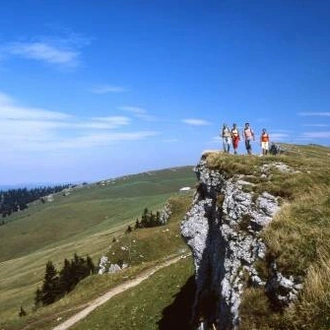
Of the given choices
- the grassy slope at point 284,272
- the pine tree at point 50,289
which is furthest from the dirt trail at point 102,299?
the pine tree at point 50,289

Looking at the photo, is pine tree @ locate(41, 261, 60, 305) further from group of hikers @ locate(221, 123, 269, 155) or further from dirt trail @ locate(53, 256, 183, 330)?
group of hikers @ locate(221, 123, 269, 155)

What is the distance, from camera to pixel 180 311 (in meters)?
37.2

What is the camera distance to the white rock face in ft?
63.0

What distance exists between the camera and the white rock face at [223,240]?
63.0 ft

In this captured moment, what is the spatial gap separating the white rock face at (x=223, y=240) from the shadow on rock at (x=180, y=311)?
5246 millimetres

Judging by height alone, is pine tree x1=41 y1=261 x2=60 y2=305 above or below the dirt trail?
below

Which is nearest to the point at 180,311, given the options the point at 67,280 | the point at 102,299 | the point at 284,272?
the point at 102,299

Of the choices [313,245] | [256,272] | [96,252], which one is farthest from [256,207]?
[96,252]

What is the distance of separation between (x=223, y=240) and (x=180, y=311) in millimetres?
14076

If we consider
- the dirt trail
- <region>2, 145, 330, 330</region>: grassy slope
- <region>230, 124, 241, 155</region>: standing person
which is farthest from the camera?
the dirt trail

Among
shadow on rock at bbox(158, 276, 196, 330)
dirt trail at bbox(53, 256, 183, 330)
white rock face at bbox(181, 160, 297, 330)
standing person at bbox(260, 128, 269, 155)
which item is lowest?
dirt trail at bbox(53, 256, 183, 330)

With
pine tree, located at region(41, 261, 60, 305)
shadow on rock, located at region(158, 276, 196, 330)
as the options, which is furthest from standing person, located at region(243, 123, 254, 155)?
pine tree, located at region(41, 261, 60, 305)

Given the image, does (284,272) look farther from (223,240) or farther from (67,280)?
(67,280)

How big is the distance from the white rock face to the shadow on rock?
5.25 metres
